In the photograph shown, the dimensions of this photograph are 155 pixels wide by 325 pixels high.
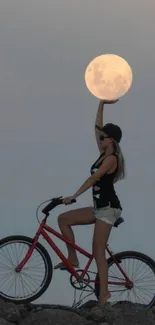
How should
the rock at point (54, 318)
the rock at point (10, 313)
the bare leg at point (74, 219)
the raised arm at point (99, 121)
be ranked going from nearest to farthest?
the rock at point (54, 318) < the rock at point (10, 313) < the bare leg at point (74, 219) < the raised arm at point (99, 121)

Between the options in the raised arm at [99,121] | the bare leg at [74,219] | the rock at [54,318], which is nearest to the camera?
the rock at [54,318]

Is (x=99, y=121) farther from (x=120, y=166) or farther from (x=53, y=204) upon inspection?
(x=53, y=204)

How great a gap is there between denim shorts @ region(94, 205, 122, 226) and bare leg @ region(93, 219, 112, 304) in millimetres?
40

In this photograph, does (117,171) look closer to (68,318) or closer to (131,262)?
(131,262)

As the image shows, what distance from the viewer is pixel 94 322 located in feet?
25.0

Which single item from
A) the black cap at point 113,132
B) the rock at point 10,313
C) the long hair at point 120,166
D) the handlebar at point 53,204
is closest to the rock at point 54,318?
the rock at point 10,313

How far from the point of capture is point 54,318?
7.50 meters

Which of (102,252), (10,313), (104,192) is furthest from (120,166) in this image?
(10,313)

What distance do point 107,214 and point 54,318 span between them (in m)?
1.36

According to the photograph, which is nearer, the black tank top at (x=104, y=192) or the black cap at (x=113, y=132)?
the black tank top at (x=104, y=192)

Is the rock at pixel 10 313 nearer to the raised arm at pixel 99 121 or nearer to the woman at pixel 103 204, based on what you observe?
the woman at pixel 103 204

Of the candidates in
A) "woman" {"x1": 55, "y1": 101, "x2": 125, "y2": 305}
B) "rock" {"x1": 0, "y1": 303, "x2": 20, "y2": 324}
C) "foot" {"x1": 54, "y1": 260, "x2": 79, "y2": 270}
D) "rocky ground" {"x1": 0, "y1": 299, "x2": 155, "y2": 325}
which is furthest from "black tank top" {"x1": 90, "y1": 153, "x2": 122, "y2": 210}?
"rock" {"x1": 0, "y1": 303, "x2": 20, "y2": 324}

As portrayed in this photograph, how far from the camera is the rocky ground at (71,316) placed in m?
7.50

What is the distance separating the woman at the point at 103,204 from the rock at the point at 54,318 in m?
0.89
